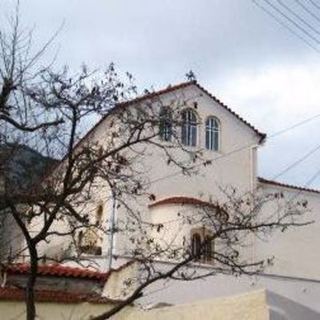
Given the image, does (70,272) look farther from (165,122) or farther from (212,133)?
(212,133)

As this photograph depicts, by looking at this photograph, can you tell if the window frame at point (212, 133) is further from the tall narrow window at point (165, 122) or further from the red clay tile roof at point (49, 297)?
the tall narrow window at point (165, 122)

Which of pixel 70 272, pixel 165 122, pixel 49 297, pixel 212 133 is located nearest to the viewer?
pixel 165 122

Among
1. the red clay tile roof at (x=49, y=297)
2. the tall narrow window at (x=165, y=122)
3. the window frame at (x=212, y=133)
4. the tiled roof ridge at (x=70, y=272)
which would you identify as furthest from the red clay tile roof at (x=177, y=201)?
the tall narrow window at (x=165, y=122)

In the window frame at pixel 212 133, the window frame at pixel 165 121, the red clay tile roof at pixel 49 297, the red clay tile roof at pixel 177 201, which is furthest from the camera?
the window frame at pixel 212 133

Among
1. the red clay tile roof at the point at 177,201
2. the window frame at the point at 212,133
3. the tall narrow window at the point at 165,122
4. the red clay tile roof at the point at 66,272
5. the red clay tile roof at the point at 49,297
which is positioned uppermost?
the window frame at the point at 212,133

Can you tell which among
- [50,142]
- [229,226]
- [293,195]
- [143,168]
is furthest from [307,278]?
[50,142]

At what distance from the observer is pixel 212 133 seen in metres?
26.8

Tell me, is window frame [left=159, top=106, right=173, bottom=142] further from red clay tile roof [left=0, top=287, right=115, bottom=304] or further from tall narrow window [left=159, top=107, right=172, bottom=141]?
red clay tile roof [left=0, top=287, right=115, bottom=304]

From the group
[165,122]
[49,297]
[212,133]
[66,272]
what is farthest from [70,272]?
[212,133]

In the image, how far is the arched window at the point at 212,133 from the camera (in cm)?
2652

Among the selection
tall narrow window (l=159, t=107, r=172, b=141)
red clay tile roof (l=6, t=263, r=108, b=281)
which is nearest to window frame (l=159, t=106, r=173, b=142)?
tall narrow window (l=159, t=107, r=172, b=141)

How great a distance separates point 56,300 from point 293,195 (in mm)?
13676

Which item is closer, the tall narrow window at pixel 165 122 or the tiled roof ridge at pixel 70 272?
the tall narrow window at pixel 165 122

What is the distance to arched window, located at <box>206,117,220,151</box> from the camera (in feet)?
87.0
